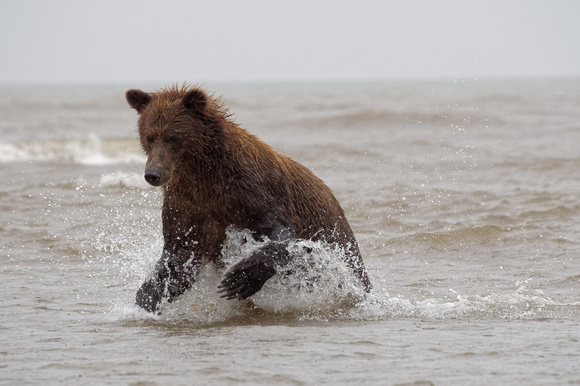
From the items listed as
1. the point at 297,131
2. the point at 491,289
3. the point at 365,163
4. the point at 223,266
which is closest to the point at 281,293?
the point at 223,266

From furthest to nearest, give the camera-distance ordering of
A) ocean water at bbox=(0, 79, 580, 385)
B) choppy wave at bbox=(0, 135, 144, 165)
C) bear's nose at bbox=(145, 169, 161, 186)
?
choppy wave at bbox=(0, 135, 144, 165) < bear's nose at bbox=(145, 169, 161, 186) < ocean water at bbox=(0, 79, 580, 385)

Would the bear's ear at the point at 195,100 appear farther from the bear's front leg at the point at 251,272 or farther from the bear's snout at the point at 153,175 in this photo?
the bear's front leg at the point at 251,272

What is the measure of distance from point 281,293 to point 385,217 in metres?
5.00

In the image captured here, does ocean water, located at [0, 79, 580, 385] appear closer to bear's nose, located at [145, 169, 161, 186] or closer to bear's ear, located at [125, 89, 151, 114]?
bear's nose, located at [145, 169, 161, 186]

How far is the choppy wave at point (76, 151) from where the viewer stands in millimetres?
20031

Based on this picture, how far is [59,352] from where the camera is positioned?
522cm

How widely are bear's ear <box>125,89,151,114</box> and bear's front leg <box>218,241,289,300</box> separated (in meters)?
1.47

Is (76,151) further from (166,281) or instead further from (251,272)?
(251,272)

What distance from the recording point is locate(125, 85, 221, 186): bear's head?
19.7 feet

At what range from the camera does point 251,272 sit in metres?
5.98

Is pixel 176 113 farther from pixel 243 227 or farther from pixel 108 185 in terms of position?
pixel 108 185

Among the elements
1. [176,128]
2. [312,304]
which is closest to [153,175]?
[176,128]

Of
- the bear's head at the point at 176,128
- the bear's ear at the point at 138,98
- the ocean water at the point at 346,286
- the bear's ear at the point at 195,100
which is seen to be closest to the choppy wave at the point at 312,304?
the ocean water at the point at 346,286

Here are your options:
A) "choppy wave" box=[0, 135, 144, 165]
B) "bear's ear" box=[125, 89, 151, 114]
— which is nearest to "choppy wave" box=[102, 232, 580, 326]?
"bear's ear" box=[125, 89, 151, 114]
